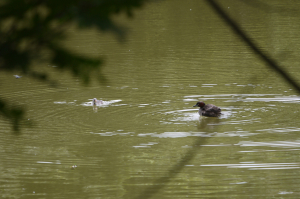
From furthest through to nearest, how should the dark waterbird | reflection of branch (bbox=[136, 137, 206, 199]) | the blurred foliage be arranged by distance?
the dark waterbird < reflection of branch (bbox=[136, 137, 206, 199]) < the blurred foliage

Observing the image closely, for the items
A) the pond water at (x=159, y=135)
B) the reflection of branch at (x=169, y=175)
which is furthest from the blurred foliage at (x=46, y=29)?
the reflection of branch at (x=169, y=175)

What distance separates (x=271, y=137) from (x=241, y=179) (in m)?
1.83

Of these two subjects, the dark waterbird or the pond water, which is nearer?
the pond water

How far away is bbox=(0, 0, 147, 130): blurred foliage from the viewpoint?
1.67 metres

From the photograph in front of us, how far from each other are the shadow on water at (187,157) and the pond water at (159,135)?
19mm

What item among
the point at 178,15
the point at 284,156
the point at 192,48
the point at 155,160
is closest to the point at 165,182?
the point at 155,160

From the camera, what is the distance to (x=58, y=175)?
244 inches

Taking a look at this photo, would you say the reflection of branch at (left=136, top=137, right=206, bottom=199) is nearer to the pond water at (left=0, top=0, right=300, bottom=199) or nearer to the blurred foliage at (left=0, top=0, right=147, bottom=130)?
the pond water at (left=0, top=0, right=300, bottom=199)

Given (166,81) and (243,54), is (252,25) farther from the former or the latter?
(166,81)

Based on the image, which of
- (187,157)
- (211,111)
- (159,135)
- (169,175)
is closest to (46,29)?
(169,175)

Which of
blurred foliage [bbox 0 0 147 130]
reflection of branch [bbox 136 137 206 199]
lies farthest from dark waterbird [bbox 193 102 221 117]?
blurred foliage [bbox 0 0 147 130]

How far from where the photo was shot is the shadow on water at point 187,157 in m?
5.57

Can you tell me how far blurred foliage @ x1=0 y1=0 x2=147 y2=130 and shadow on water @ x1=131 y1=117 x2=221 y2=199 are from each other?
3824 millimetres

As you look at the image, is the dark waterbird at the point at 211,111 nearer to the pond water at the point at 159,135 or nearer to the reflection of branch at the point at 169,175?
the pond water at the point at 159,135
